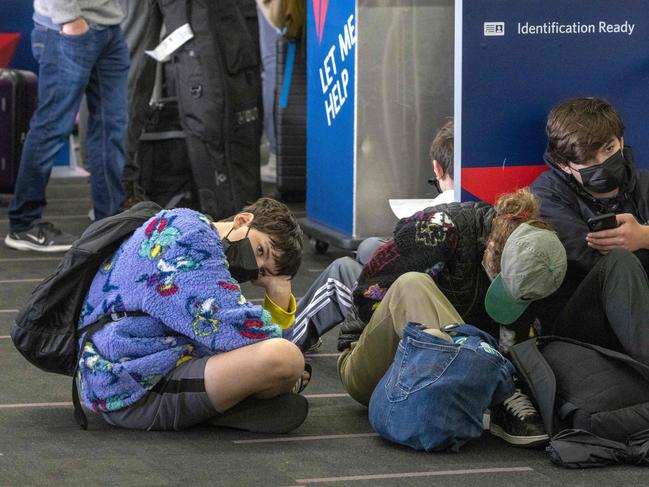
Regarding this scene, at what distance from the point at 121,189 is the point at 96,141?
9.7 inches

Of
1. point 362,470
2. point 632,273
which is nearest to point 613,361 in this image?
point 632,273

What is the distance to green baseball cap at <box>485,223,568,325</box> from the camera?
299 centimetres

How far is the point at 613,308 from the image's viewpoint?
311cm

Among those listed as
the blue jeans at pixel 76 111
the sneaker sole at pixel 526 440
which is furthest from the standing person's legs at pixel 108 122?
the sneaker sole at pixel 526 440

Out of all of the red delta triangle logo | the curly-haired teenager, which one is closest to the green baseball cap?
the curly-haired teenager

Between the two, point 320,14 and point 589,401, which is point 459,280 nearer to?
point 589,401

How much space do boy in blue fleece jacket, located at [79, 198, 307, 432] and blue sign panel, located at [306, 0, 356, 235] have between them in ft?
6.59

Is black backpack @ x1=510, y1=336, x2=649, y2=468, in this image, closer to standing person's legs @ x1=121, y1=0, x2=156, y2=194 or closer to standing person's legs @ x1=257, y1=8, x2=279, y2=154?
standing person's legs @ x1=121, y1=0, x2=156, y2=194

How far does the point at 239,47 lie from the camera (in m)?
5.83

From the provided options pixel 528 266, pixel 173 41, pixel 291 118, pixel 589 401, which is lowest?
pixel 589 401

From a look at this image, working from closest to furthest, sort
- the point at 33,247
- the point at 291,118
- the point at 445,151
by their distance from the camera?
the point at 445,151 < the point at 33,247 < the point at 291,118

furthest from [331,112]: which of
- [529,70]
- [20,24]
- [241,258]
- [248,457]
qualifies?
[20,24]

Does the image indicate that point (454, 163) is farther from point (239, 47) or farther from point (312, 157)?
point (239, 47)

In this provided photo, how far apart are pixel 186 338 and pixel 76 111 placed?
2762 millimetres
